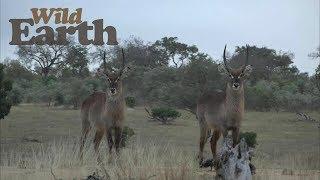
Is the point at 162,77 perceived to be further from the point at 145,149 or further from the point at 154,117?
the point at 145,149

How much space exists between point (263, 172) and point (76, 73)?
44.7m

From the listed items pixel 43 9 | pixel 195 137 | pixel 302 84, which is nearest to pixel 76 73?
pixel 302 84

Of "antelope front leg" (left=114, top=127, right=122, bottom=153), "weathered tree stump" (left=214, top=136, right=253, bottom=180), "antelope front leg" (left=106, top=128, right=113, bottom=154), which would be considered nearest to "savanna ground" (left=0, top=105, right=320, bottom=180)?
"antelope front leg" (left=106, top=128, right=113, bottom=154)

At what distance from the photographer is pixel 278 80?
157 ft

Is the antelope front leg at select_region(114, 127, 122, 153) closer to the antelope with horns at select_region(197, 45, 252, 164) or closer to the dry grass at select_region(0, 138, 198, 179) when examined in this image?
the dry grass at select_region(0, 138, 198, 179)

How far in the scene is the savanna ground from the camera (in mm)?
9773

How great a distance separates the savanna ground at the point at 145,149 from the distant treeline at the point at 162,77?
143 centimetres

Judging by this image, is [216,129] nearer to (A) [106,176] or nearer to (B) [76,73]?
(A) [106,176]

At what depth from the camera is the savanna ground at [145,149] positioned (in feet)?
32.1

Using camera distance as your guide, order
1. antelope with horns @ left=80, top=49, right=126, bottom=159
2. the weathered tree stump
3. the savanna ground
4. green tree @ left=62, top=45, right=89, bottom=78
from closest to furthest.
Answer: the weathered tree stump < the savanna ground < antelope with horns @ left=80, top=49, right=126, bottom=159 < green tree @ left=62, top=45, right=89, bottom=78

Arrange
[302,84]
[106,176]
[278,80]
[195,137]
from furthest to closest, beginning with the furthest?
[278,80], [302,84], [195,137], [106,176]

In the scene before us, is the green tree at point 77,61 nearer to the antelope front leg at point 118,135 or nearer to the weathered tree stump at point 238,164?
the antelope front leg at point 118,135

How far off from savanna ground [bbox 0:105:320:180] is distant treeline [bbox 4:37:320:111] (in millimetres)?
1430

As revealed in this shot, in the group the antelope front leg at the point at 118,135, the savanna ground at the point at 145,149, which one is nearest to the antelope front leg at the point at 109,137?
the antelope front leg at the point at 118,135
